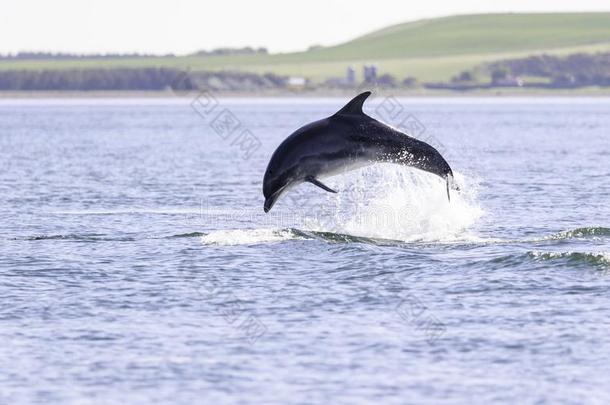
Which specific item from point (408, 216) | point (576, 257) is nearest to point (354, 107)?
point (576, 257)

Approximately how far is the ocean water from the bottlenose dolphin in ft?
5.21

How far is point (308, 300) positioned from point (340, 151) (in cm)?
547

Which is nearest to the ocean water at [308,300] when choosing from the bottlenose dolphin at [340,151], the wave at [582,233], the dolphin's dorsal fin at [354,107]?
the wave at [582,233]

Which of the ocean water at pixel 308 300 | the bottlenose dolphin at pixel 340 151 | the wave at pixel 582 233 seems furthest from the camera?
the wave at pixel 582 233

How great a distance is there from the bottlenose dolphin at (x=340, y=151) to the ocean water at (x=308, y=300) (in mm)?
1587

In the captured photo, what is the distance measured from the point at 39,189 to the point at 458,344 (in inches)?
1184

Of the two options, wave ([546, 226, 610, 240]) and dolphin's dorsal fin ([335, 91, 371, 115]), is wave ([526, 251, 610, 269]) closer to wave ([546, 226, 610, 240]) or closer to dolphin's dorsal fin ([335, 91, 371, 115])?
wave ([546, 226, 610, 240])

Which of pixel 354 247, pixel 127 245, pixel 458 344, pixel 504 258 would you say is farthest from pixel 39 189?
pixel 458 344

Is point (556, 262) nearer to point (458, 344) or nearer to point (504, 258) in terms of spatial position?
point (504, 258)

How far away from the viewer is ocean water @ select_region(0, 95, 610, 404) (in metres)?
17.0

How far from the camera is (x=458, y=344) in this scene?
61.7 feet

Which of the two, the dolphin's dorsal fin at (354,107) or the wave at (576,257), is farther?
the dolphin's dorsal fin at (354,107)

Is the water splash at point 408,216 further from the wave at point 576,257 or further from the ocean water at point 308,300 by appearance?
the wave at point 576,257

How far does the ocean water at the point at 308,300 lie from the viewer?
17.0 meters
